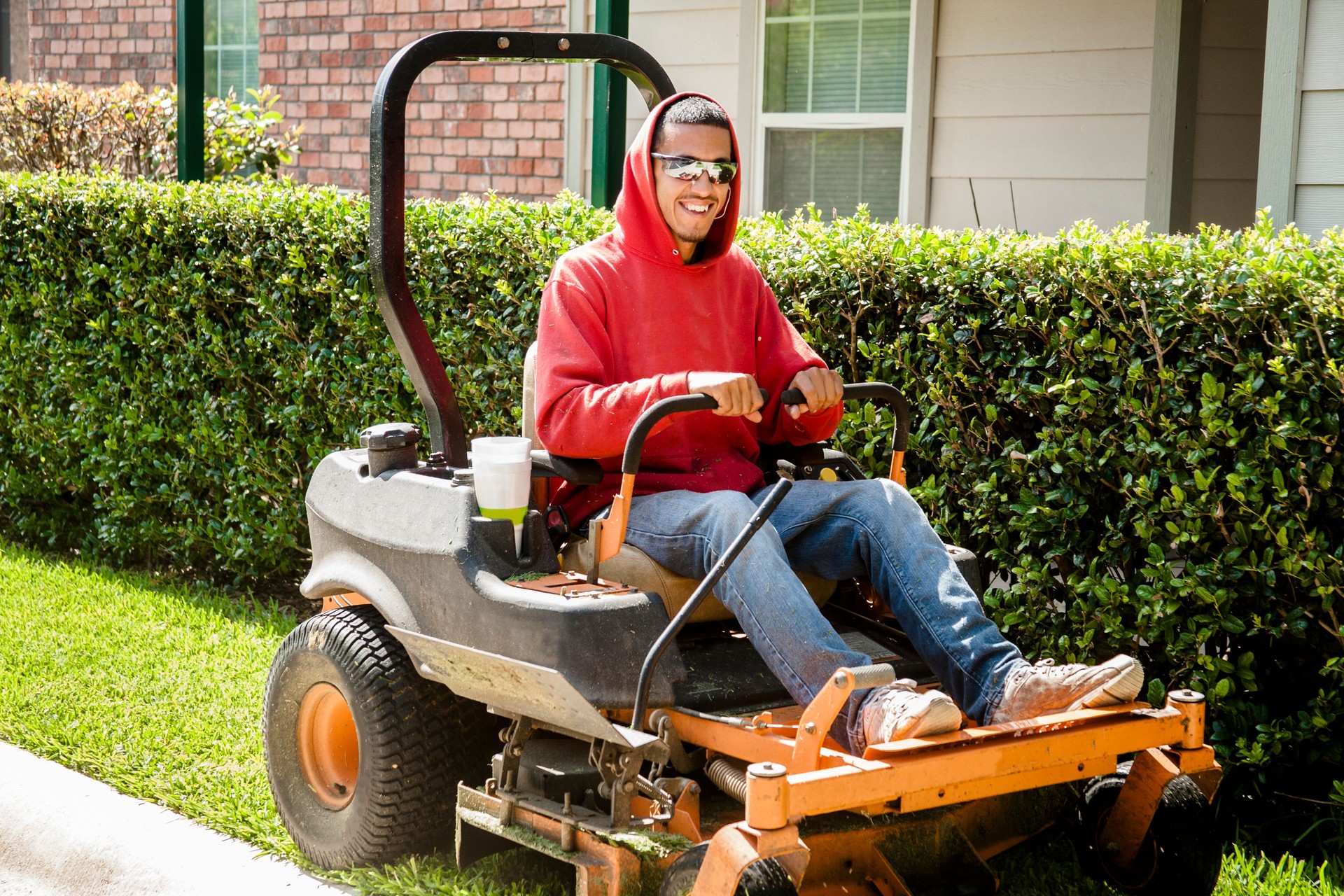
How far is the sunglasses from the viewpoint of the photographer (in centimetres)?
345

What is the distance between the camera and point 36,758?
421 cm

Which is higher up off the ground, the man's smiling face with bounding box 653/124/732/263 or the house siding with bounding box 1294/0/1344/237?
the house siding with bounding box 1294/0/1344/237

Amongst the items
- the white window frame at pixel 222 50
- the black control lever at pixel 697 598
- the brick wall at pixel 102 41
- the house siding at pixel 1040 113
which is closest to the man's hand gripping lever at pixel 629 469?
the black control lever at pixel 697 598

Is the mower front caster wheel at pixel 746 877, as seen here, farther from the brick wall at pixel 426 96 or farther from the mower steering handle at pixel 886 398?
the brick wall at pixel 426 96

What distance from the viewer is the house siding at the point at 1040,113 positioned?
6.48 meters

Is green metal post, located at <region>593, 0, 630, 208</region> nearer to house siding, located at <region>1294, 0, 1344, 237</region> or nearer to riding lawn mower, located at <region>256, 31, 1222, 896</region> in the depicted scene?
riding lawn mower, located at <region>256, 31, 1222, 896</region>

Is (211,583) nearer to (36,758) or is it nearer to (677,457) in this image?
(36,758)

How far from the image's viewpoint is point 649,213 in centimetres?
351

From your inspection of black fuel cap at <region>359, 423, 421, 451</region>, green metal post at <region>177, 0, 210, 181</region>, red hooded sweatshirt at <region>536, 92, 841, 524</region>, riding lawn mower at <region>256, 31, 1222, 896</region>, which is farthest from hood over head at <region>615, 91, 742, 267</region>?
green metal post at <region>177, 0, 210, 181</region>

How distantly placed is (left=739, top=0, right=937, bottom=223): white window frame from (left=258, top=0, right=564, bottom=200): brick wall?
113 cm

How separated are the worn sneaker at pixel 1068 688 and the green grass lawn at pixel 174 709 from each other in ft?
2.21

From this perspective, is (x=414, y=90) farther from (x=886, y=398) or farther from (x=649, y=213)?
(x=886, y=398)

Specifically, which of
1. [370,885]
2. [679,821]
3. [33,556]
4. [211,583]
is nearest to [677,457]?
[679,821]

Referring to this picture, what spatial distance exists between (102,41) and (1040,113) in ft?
23.1
